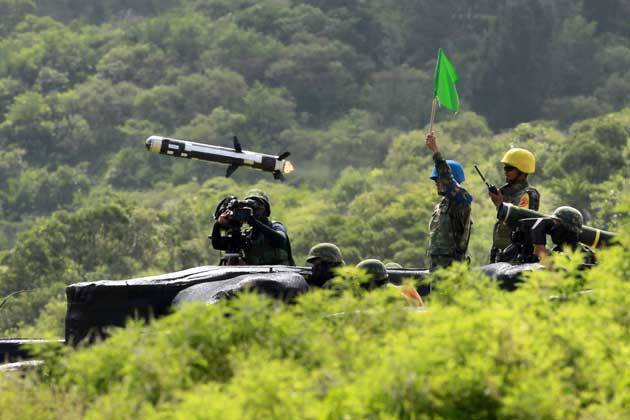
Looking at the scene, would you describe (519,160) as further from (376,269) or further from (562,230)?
(376,269)

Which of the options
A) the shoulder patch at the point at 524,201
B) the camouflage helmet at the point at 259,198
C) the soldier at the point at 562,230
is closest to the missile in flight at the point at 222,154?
the camouflage helmet at the point at 259,198

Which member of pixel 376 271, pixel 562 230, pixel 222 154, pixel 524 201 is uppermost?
pixel 222 154

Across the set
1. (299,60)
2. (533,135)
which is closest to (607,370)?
(533,135)

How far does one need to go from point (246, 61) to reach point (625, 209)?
140m

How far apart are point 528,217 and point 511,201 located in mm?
1288

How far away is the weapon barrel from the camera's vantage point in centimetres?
1636

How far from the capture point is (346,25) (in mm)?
152250

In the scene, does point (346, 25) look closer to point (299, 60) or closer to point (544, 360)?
point (299, 60)

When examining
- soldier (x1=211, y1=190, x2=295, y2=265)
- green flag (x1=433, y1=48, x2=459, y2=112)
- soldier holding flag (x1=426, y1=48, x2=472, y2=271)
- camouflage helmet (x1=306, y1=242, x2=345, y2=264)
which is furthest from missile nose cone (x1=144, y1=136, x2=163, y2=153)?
camouflage helmet (x1=306, y1=242, x2=345, y2=264)

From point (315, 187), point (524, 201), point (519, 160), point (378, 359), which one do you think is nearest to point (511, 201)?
point (524, 201)

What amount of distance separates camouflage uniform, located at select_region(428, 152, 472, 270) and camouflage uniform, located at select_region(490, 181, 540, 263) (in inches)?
12.3

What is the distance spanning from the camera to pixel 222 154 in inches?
899

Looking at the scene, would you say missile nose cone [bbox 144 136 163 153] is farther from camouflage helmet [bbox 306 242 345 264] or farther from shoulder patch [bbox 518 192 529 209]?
camouflage helmet [bbox 306 242 345 264]

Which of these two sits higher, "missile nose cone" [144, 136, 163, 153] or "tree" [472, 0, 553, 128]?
"tree" [472, 0, 553, 128]
